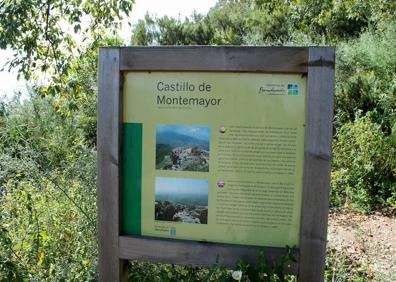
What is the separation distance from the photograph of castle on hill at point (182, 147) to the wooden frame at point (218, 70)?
0.71ft

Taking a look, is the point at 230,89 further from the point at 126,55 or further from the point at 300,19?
the point at 300,19

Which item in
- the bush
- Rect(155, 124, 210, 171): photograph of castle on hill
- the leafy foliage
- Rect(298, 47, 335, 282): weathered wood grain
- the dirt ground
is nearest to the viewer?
Rect(298, 47, 335, 282): weathered wood grain

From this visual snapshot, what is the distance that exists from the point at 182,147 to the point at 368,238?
3558 millimetres

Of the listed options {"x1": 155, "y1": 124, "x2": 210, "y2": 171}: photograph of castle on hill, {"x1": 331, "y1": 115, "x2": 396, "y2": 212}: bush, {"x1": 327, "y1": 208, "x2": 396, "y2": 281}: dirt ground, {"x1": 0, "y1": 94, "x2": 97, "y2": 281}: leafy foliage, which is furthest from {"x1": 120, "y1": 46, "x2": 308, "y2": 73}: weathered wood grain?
{"x1": 331, "y1": 115, "x2": 396, "y2": 212}: bush

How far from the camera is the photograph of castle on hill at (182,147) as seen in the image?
80.0 inches

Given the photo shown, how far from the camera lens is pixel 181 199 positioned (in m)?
2.05

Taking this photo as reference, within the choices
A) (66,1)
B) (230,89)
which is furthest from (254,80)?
(66,1)

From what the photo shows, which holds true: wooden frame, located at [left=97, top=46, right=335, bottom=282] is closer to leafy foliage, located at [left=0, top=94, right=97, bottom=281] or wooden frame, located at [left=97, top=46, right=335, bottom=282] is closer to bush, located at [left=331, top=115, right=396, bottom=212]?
leafy foliage, located at [left=0, top=94, right=97, bottom=281]

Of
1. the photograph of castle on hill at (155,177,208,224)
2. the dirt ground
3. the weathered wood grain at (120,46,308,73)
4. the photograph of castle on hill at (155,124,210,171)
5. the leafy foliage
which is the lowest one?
the dirt ground

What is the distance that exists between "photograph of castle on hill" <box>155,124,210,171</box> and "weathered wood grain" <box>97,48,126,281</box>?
0.22 metres

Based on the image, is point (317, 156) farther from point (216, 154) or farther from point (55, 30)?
point (55, 30)

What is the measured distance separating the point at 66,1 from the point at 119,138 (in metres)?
2.79

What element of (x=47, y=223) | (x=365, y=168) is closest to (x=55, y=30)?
(x=47, y=223)

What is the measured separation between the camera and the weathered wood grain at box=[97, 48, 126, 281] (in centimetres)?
212
